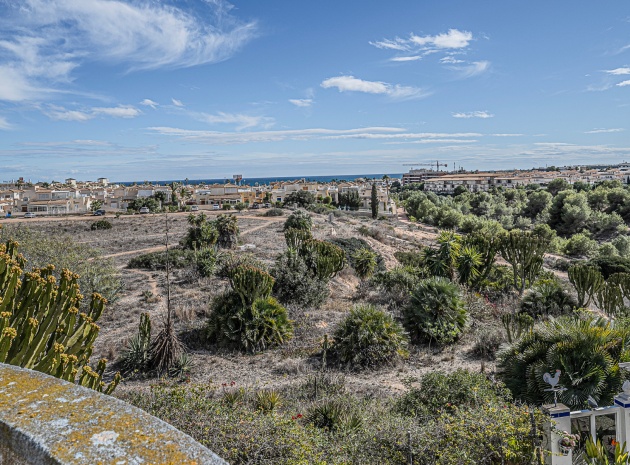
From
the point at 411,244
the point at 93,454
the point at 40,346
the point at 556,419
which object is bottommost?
the point at 411,244

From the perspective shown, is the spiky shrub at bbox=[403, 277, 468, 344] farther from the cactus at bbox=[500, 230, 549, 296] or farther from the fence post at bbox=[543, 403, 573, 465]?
the cactus at bbox=[500, 230, 549, 296]

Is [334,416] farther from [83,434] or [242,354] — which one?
[83,434]

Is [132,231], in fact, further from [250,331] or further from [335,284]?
[250,331]

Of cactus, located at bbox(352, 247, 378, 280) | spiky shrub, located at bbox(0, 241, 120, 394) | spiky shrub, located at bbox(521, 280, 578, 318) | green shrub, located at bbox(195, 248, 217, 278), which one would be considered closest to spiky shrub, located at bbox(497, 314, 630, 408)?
spiky shrub, located at bbox(0, 241, 120, 394)

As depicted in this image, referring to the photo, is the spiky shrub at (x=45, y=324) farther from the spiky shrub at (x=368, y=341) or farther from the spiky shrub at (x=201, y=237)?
the spiky shrub at (x=201, y=237)

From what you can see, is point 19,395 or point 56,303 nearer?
point 19,395

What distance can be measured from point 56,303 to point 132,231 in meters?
33.9

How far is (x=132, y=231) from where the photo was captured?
35.9 metres

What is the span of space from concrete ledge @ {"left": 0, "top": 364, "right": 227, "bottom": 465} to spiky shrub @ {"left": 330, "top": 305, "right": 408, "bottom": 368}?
8598mm

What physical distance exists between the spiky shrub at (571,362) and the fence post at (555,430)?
1033mm

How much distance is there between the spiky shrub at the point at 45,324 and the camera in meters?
3.83

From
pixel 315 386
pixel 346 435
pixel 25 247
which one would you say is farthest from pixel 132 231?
pixel 346 435

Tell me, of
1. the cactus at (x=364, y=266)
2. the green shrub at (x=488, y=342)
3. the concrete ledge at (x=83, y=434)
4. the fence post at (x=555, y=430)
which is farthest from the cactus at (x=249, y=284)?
the cactus at (x=364, y=266)

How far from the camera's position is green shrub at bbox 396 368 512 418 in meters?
6.33
